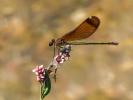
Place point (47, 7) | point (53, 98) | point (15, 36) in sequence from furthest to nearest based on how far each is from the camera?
point (47, 7) → point (15, 36) → point (53, 98)

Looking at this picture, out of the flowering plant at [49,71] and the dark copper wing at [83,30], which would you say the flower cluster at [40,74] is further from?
the dark copper wing at [83,30]

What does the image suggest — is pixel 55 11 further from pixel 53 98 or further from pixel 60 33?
pixel 53 98

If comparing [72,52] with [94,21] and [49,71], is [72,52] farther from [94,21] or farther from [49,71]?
[49,71]

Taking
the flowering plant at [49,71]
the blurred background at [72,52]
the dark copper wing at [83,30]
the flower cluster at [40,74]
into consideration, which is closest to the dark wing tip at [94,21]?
the dark copper wing at [83,30]

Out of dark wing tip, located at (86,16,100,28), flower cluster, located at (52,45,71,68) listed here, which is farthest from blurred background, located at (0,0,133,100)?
flower cluster, located at (52,45,71,68)

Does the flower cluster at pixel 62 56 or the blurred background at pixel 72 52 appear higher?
the blurred background at pixel 72 52

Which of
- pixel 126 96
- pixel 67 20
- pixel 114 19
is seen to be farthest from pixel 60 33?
pixel 126 96
